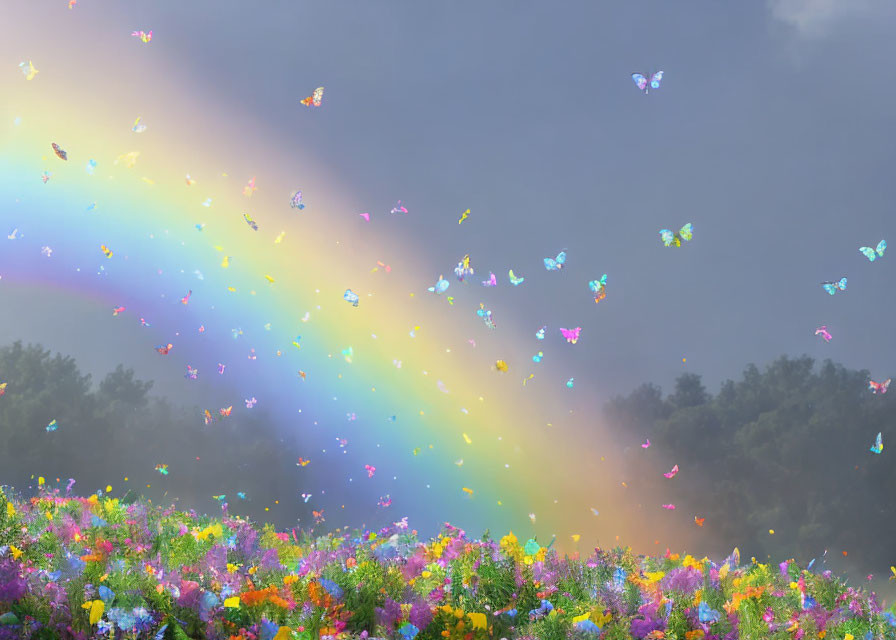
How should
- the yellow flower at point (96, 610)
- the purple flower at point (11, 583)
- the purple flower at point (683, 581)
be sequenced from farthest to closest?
1. the purple flower at point (683, 581)
2. the purple flower at point (11, 583)
3. the yellow flower at point (96, 610)

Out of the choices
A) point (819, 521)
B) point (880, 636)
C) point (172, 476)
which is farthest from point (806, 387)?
point (880, 636)

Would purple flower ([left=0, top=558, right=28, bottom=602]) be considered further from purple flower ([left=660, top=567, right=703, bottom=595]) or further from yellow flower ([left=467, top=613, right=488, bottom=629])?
purple flower ([left=660, top=567, right=703, bottom=595])

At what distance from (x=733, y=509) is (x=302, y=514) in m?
30.6

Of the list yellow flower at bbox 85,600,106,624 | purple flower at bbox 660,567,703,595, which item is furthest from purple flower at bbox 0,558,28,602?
purple flower at bbox 660,567,703,595

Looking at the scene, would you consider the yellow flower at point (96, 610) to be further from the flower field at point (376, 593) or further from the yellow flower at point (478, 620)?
the yellow flower at point (478, 620)

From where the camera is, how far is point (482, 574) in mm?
5234

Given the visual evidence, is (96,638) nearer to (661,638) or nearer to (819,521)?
(661,638)

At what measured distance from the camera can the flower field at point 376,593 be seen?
4184mm

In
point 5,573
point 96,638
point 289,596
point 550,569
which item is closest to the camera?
point 96,638

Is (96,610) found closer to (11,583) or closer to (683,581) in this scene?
(11,583)

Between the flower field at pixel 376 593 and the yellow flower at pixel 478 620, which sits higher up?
the flower field at pixel 376 593

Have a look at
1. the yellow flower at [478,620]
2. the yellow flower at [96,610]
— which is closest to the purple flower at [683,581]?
the yellow flower at [478,620]

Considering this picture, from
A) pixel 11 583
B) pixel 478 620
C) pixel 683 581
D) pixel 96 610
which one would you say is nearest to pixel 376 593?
pixel 478 620

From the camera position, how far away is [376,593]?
4789mm
